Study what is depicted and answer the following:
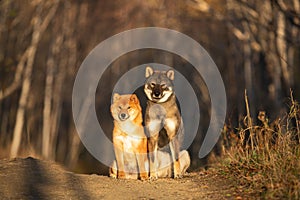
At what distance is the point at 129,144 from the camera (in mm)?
8375

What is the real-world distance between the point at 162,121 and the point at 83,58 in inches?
849

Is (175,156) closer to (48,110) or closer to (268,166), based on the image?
(268,166)

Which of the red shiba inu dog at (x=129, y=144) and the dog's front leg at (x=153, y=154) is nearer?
the red shiba inu dog at (x=129, y=144)

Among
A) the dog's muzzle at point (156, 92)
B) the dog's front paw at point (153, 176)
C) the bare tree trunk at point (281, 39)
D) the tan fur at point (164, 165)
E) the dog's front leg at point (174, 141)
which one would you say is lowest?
the dog's front paw at point (153, 176)

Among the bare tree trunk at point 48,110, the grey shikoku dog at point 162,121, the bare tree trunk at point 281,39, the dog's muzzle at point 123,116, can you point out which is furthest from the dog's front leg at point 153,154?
the bare tree trunk at point 48,110

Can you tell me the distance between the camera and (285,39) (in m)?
16.6

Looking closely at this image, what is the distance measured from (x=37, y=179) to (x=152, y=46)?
21828 millimetres

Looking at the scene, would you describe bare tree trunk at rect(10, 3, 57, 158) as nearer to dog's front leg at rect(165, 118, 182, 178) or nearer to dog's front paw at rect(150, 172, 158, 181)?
dog's front leg at rect(165, 118, 182, 178)

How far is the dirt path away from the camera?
680cm

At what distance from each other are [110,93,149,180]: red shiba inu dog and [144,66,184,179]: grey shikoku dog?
0.56ft

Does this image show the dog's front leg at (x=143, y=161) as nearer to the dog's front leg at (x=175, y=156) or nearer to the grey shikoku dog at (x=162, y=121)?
the grey shikoku dog at (x=162, y=121)

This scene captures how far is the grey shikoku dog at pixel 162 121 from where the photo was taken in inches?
339

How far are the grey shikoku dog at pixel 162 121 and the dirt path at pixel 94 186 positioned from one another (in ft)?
1.61

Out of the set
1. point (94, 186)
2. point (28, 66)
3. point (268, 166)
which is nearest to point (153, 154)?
point (94, 186)
